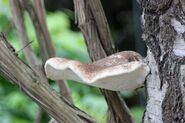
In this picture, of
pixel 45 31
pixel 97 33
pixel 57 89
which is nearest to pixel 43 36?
pixel 45 31

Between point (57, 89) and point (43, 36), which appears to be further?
point (57, 89)

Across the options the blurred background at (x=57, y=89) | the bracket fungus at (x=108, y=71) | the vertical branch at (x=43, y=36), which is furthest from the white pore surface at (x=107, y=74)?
the blurred background at (x=57, y=89)

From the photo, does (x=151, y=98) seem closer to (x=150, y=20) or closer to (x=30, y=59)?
(x=150, y=20)

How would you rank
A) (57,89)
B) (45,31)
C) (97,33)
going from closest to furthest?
1. (97,33)
2. (45,31)
3. (57,89)

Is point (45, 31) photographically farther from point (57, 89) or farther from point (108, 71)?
point (57, 89)

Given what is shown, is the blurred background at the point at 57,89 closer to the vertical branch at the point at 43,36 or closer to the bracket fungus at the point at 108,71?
the vertical branch at the point at 43,36

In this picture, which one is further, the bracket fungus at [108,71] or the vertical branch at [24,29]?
the vertical branch at [24,29]
